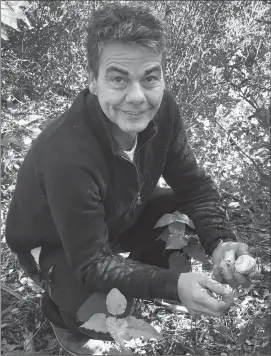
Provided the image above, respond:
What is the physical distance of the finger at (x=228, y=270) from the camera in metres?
1.90

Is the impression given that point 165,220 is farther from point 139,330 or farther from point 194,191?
point 139,330

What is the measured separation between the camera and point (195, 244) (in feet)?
7.28

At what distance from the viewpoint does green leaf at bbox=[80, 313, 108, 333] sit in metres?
1.74

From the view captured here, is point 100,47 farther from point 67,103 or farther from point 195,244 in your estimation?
point 67,103

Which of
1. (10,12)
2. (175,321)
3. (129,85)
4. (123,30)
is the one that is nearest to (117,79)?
(129,85)

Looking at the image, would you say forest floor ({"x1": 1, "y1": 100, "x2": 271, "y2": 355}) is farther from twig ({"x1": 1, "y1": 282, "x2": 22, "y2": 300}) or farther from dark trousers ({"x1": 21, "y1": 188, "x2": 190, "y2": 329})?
dark trousers ({"x1": 21, "y1": 188, "x2": 190, "y2": 329})

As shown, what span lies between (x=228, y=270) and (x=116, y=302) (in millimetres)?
459

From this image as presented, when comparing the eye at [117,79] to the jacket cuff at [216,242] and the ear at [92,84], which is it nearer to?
the ear at [92,84]

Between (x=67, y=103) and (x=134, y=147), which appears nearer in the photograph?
(x=134, y=147)

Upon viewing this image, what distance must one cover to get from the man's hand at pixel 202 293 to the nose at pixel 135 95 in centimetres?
63

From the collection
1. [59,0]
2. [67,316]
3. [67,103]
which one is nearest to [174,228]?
[67,316]

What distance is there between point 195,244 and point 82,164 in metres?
0.74

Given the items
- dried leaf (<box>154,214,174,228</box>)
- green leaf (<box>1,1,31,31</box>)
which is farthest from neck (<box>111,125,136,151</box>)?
green leaf (<box>1,1,31,31</box>)

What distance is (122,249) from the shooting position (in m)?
2.39
